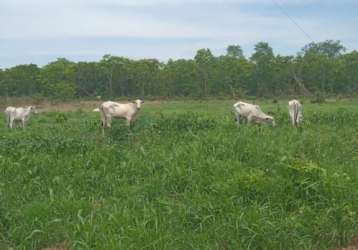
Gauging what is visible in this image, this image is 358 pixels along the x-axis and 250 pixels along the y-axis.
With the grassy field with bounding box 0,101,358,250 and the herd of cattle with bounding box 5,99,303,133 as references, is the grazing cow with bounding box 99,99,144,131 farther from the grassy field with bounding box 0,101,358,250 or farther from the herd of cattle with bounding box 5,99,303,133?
the grassy field with bounding box 0,101,358,250

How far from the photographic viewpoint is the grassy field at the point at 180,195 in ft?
18.6

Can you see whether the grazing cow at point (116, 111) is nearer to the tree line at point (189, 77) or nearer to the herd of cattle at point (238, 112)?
the herd of cattle at point (238, 112)

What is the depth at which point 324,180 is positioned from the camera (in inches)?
271

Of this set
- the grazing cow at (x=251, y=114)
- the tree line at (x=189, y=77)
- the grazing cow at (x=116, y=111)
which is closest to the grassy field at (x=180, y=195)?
the grazing cow at (x=116, y=111)

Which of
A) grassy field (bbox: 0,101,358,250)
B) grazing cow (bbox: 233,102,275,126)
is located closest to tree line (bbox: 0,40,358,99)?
grazing cow (bbox: 233,102,275,126)

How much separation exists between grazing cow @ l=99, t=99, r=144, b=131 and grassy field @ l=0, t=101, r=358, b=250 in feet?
18.6

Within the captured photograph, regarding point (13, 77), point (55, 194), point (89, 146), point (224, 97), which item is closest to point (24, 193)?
point (55, 194)

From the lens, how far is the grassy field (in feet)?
18.6

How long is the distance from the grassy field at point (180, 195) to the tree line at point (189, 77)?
36.7 meters

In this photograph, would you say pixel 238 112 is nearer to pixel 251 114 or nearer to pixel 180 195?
pixel 251 114

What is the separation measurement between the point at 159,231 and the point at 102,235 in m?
0.61

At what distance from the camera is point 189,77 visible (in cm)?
4816

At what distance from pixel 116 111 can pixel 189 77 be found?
32.1 metres

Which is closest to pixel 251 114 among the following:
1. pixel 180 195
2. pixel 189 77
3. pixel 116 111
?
pixel 116 111
